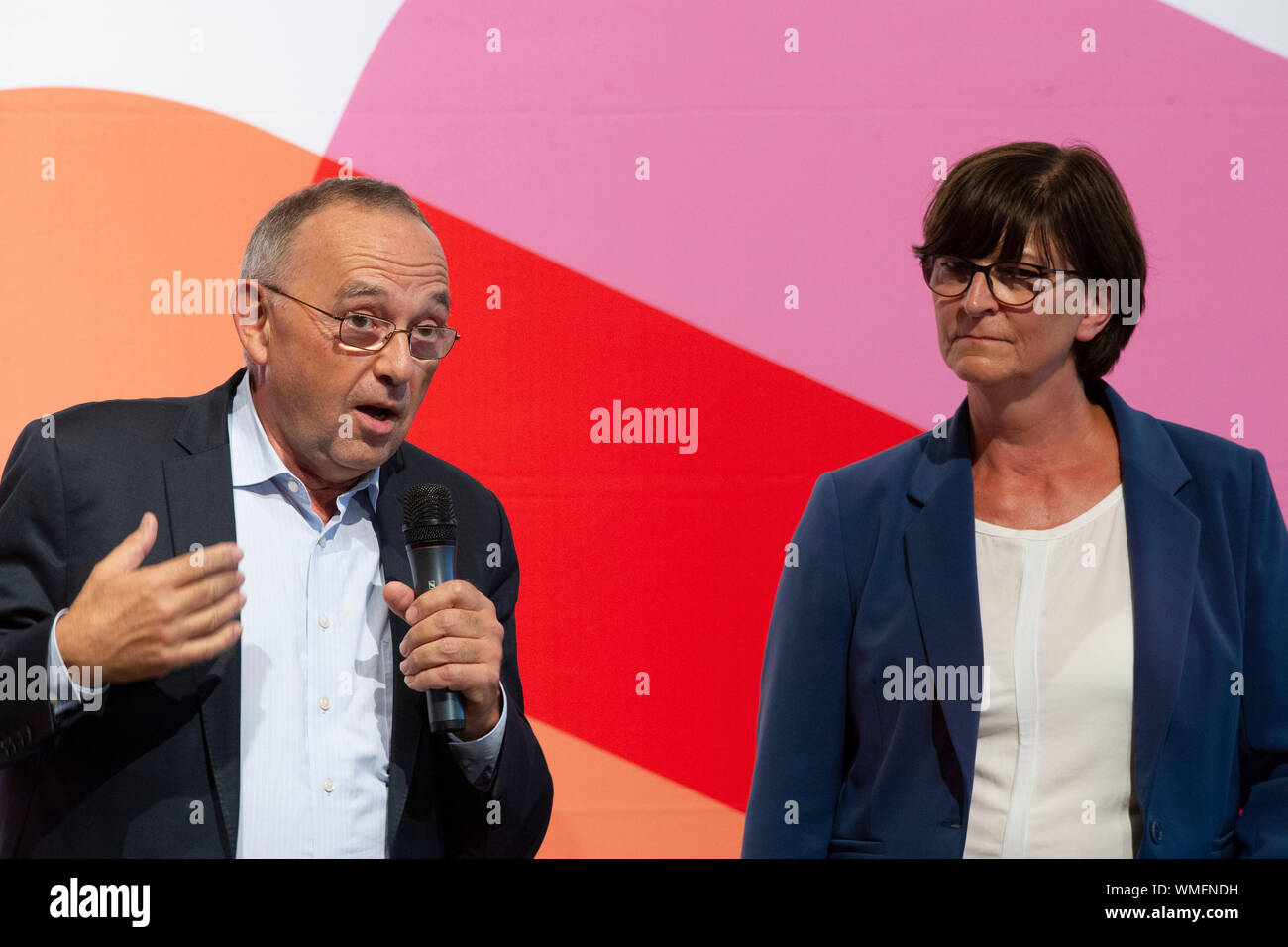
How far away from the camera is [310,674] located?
1.86 metres

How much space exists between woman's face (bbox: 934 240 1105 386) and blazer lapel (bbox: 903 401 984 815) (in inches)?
6.1

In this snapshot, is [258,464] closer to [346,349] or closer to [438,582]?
[346,349]

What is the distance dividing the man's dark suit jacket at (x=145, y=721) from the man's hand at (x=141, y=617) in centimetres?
8

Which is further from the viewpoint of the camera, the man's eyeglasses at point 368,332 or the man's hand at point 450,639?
the man's eyeglasses at point 368,332

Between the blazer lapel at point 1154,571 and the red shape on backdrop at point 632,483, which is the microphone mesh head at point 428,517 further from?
the blazer lapel at point 1154,571

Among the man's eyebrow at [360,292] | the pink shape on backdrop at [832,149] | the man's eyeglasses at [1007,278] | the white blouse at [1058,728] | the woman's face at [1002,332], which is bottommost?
the white blouse at [1058,728]

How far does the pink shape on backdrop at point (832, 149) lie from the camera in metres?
2.58

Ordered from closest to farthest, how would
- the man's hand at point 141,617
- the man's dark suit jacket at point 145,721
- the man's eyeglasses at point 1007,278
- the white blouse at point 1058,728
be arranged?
the man's hand at point 141,617 → the man's dark suit jacket at point 145,721 → the white blouse at point 1058,728 → the man's eyeglasses at point 1007,278

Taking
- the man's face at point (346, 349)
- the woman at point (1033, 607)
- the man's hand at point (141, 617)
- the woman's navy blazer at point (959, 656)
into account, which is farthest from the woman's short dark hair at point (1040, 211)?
the man's hand at point (141, 617)

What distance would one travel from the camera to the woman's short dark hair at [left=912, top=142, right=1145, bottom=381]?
194 centimetres

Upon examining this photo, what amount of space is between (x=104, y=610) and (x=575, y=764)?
125 centimetres

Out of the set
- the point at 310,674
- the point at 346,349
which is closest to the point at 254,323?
the point at 346,349

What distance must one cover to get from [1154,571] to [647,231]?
1293 millimetres
